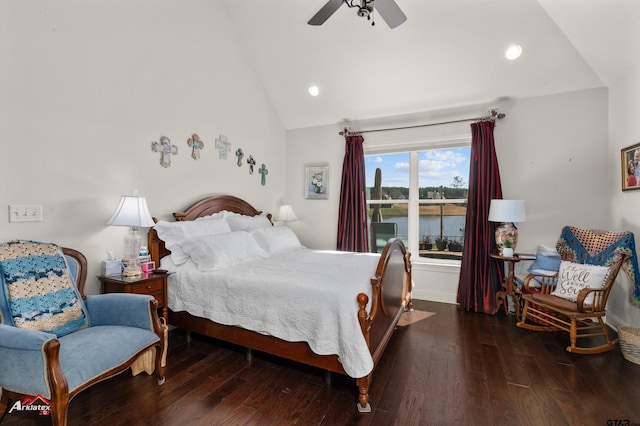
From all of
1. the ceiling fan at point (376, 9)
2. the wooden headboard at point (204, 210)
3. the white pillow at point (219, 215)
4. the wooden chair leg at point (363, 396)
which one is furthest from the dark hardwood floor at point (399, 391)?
the ceiling fan at point (376, 9)

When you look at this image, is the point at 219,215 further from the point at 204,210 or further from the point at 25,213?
the point at 25,213

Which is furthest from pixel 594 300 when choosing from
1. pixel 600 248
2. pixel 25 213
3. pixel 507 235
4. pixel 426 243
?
pixel 25 213

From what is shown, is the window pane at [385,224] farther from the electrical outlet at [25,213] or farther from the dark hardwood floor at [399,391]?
the electrical outlet at [25,213]

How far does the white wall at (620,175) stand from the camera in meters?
2.82

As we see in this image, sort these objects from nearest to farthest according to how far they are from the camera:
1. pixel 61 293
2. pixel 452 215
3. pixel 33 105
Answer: pixel 61 293 < pixel 33 105 < pixel 452 215

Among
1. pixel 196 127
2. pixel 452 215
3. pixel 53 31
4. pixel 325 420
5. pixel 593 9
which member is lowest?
pixel 325 420

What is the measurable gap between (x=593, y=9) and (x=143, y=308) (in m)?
4.21

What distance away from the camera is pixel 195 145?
3.35 meters

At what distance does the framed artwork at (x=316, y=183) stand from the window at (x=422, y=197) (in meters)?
0.65

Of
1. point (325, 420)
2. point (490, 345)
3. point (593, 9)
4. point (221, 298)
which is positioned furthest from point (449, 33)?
point (325, 420)

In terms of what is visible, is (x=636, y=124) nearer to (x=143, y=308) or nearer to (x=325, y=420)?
(x=325, y=420)

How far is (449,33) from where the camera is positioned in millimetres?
3262

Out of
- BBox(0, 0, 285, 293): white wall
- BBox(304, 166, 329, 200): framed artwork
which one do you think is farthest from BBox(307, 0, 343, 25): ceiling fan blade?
BBox(304, 166, 329, 200): framed artwork

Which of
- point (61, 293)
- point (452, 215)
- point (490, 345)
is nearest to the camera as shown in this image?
point (61, 293)
